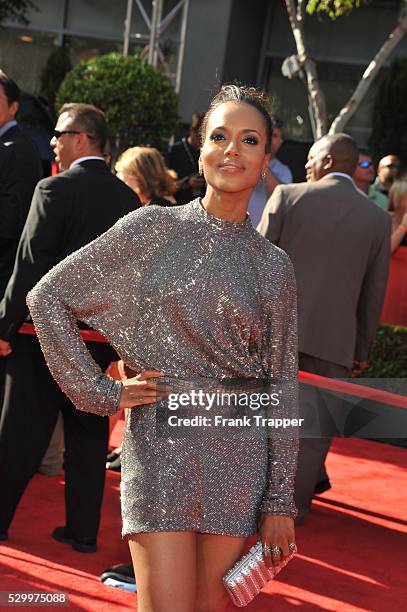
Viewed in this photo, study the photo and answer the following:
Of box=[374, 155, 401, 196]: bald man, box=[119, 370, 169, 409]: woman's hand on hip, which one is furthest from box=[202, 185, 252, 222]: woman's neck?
box=[374, 155, 401, 196]: bald man

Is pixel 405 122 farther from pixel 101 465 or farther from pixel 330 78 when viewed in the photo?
pixel 101 465

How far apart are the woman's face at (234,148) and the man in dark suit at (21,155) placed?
285 cm

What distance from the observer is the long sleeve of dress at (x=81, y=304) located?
304 centimetres

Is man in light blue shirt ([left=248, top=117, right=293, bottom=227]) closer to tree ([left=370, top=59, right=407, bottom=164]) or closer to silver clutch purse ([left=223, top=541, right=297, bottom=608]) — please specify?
silver clutch purse ([left=223, top=541, right=297, bottom=608])

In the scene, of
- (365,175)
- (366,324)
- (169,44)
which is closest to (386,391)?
(366,324)

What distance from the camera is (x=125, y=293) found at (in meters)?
3.07

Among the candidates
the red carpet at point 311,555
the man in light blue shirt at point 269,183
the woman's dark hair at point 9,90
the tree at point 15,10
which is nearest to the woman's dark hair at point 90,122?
the woman's dark hair at point 9,90

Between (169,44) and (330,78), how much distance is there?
3392 mm

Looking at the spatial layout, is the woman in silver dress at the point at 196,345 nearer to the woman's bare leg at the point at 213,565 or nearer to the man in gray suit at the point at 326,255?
the woman's bare leg at the point at 213,565

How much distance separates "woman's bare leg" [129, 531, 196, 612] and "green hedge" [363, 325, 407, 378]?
662 cm

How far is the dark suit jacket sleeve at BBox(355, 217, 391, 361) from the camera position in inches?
249

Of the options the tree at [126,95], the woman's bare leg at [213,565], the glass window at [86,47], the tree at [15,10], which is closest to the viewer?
the woman's bare leg at [213,565]

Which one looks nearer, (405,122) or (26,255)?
(26,255)

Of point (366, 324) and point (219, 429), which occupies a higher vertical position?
point (219, 429)
